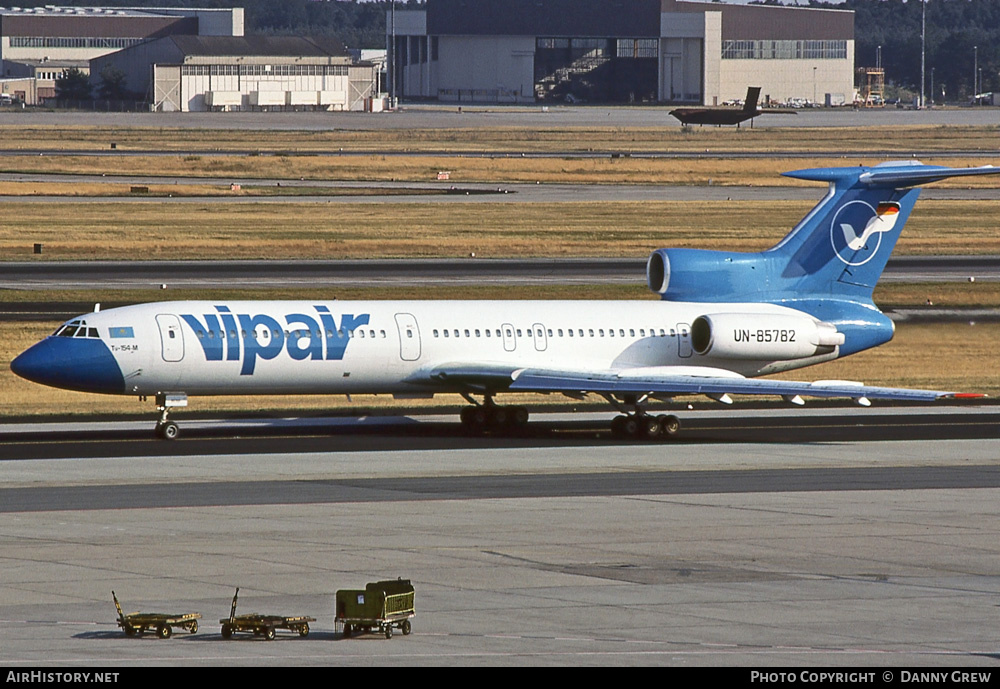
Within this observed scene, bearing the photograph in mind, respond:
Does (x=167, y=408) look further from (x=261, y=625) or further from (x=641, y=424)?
(x=261, y=625)

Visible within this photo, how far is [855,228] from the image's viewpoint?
44.9m

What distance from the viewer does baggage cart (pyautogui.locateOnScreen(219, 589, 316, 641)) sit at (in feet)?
65.2

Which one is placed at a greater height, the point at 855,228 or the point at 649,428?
the point at 855,228

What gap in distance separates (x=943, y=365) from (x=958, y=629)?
3384cm

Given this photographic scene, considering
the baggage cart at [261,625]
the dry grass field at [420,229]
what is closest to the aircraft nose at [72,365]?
the baggage cart at [261,625]

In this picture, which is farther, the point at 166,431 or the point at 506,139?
the point at 506,139

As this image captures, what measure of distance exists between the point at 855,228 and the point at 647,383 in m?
9.05

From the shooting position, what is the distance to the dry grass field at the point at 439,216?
2126 inches

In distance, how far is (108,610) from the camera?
22.0 meters

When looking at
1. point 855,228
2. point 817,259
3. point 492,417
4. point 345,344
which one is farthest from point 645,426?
point 855,228

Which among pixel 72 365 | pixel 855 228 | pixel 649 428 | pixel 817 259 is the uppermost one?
pixel 855 228

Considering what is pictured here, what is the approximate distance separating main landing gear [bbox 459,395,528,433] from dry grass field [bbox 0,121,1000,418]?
Answer: 573 cm

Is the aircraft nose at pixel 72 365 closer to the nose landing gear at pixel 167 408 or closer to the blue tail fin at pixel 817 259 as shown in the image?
the nose landing gear at pixel 167 408
